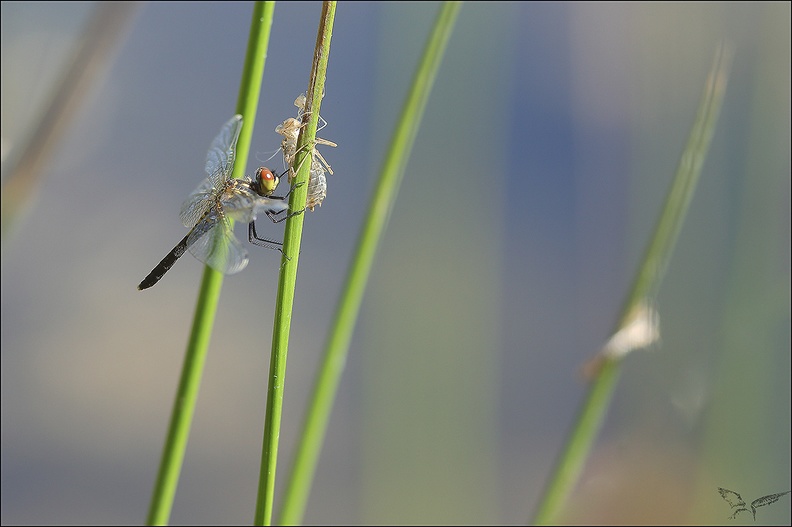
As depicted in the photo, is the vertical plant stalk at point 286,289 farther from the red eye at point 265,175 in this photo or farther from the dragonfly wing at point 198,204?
the dragonfly wing at point 198,204

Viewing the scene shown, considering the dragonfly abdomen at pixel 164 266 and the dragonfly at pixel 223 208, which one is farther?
the dragonfly abdomen at pixel 164 266

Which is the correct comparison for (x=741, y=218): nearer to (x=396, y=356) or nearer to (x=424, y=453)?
(x=396, y=356)

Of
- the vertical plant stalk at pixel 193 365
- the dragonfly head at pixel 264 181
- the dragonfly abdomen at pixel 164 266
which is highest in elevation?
the dragonfly head at pixel 264 181

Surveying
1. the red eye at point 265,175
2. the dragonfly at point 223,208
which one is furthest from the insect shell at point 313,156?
the red eye at point 265,175

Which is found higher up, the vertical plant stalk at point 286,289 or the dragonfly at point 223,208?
the dragonfly at point 223,208

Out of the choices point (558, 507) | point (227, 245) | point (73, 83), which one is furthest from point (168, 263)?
point (558, 507)

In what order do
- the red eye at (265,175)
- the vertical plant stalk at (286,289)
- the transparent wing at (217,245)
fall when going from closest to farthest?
the vertical plant stalk at (286,289), the transparent wing at (217,245), the red eye at (265,175)
